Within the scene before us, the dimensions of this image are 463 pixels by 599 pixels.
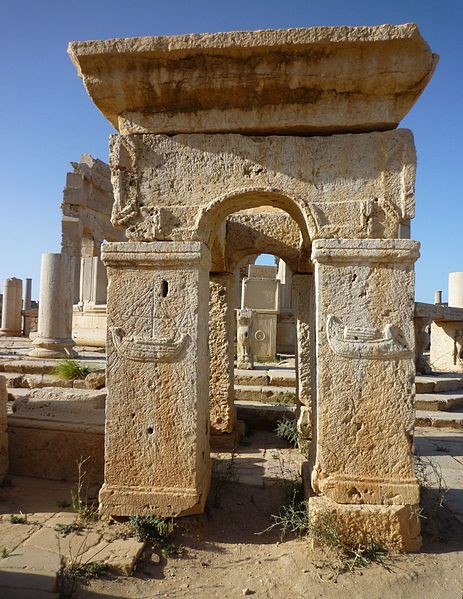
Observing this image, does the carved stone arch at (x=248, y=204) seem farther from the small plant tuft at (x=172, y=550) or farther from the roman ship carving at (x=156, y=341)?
the small plant tuft at (x=172, y=550)

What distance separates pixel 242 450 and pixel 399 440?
2.63 metres

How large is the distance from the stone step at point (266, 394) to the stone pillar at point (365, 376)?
13.2 ft

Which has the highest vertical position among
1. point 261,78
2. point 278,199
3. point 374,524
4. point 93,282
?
point 261,78

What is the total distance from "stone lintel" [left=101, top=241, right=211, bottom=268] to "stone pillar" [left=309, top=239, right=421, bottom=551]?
902mm

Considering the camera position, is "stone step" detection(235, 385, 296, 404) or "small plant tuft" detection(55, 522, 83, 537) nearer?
"small plant tuft" detection(55, 522, 83, 537)

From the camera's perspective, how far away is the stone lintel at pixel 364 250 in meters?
3.11

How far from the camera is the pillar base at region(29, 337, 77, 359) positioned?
9.42 metres

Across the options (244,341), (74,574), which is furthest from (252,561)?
(244,341)

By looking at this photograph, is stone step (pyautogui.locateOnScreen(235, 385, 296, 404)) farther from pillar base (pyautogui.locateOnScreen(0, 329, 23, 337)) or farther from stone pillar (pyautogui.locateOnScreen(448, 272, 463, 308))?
pillar base (pyautogui.locateOnScreen(0, 329, 23, 337))

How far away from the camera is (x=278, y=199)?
11.6ft

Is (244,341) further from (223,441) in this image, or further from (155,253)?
(155,253)

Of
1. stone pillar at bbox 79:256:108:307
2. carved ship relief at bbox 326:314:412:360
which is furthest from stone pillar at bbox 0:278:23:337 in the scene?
carved ship relief at bbox 326:314:412:360

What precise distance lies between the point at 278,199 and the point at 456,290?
35.5 feet

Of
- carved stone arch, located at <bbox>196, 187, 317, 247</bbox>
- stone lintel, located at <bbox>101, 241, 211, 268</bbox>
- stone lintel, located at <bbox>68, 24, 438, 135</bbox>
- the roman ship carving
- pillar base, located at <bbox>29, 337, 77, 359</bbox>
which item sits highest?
stone lintel, located at <bbox>68, 24, 438, 135</bbox>
